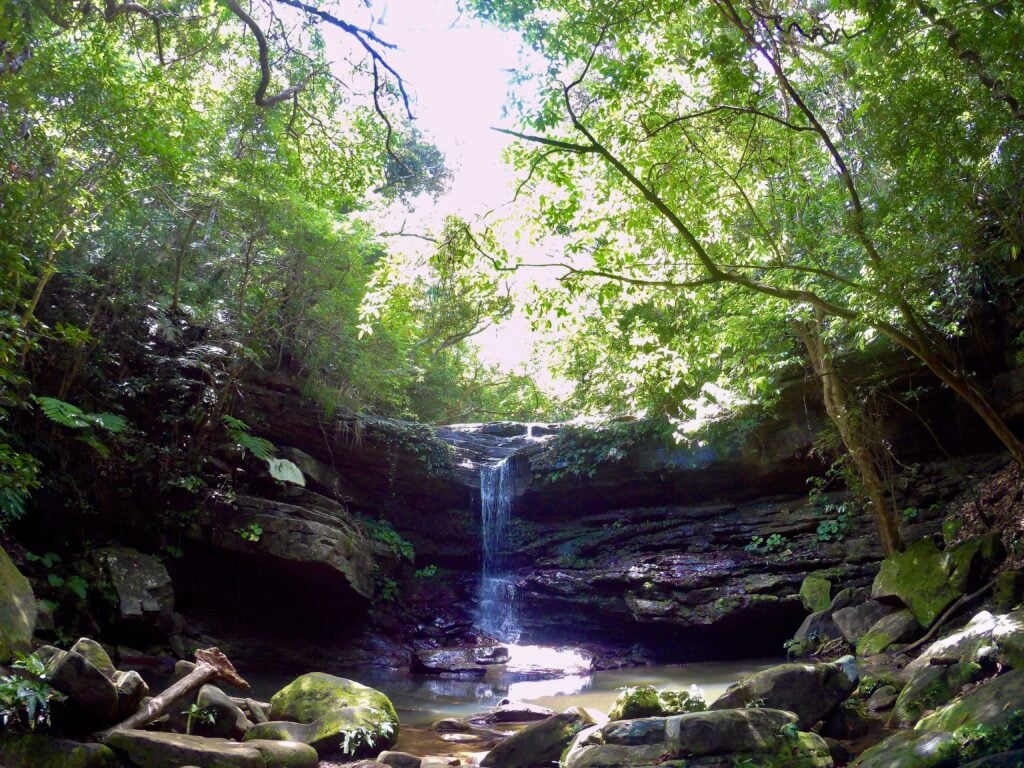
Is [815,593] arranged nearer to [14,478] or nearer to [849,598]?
[849,598]

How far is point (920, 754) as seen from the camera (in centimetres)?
427

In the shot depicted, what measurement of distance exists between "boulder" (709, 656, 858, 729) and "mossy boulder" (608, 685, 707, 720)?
0.19 m

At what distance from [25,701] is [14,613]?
4.50 ft

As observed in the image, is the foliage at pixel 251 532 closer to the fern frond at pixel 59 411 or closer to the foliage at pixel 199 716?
the fern frond at pixel 59 411

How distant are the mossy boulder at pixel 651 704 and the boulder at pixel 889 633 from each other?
419 centimetres

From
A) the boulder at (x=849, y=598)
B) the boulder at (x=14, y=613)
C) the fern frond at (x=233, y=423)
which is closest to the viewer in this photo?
the boulder at (x=14, y=613)

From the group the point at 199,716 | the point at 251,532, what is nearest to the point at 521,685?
the point at 251,532

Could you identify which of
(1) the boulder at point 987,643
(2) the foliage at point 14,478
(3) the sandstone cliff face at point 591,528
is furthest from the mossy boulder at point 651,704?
(3) the sandstone cliff face at point 591,528

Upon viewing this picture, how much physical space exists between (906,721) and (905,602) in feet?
13.1

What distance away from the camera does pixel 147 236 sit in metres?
12.1

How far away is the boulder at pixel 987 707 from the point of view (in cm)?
438

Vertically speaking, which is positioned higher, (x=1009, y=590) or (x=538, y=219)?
(x=538, y=219)

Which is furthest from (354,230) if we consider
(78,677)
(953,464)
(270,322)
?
(953,464)

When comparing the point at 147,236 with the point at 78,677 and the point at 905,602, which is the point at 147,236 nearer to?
the point at 78,677
